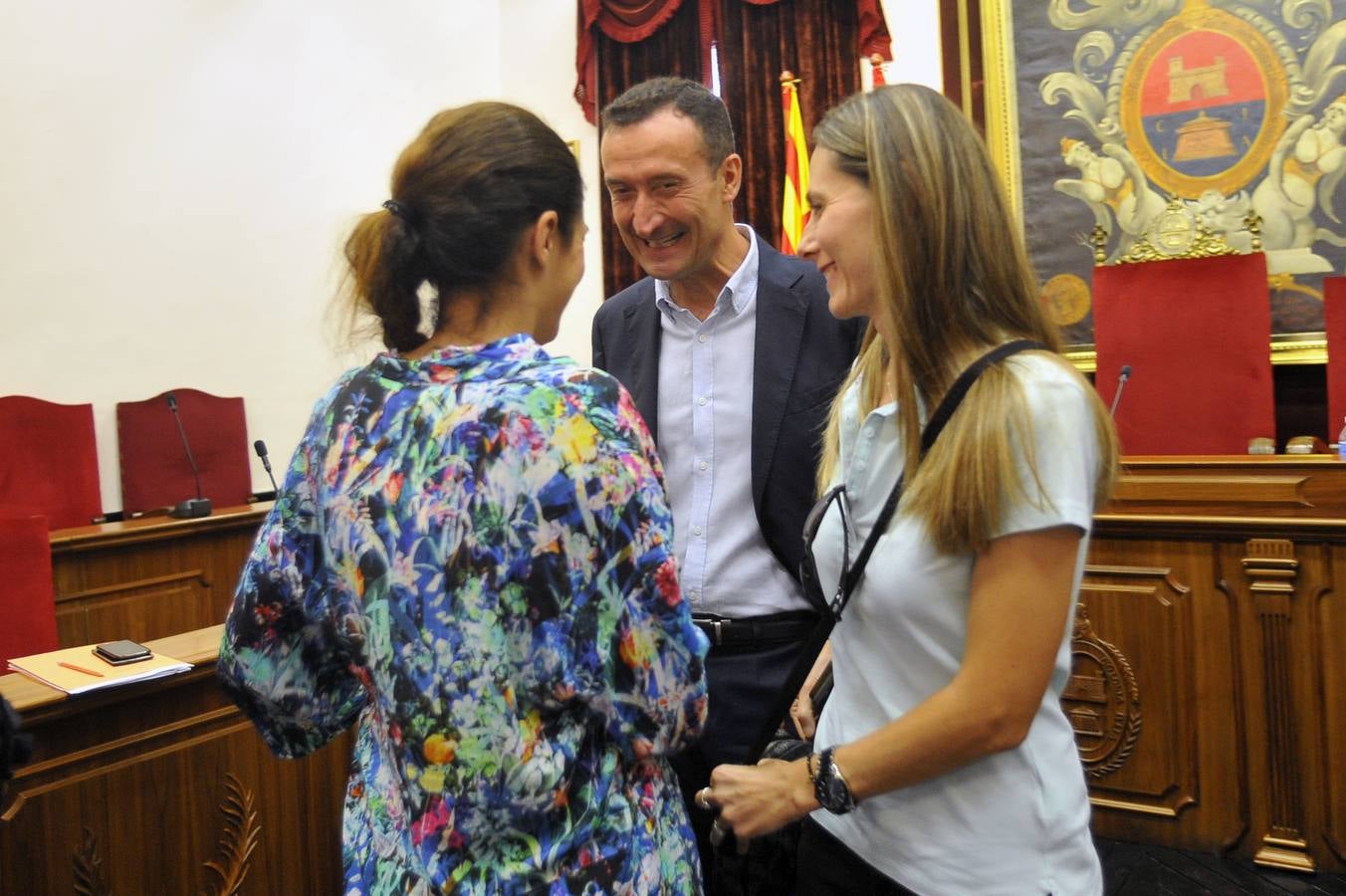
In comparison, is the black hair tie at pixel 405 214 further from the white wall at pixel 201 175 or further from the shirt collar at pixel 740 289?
the white wall at pixel 201 175

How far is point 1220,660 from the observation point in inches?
112

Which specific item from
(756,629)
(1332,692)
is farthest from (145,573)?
(1332,692)

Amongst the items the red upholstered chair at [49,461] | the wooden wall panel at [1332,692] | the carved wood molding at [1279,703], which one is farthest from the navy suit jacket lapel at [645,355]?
the red upholstered chair at [49,461]

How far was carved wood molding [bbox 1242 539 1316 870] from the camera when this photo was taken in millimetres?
2750

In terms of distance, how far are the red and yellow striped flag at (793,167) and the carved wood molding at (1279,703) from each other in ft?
9.96

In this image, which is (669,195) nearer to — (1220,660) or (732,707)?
(732,707)

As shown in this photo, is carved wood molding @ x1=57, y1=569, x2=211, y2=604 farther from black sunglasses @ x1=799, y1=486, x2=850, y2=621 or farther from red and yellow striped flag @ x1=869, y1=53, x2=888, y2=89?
red and yellow striped flag @ x1=869, y1=53, x2=888, y2=89

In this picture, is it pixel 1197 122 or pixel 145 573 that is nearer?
pixel 145 573

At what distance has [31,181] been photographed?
14.3ft

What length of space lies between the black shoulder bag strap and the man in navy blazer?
467 mm

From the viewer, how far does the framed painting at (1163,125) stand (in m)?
4.24

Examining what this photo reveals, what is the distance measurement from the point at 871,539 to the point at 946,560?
0.32 feet

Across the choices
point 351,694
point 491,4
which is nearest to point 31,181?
point 491,4

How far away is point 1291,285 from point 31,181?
16.8 ft
